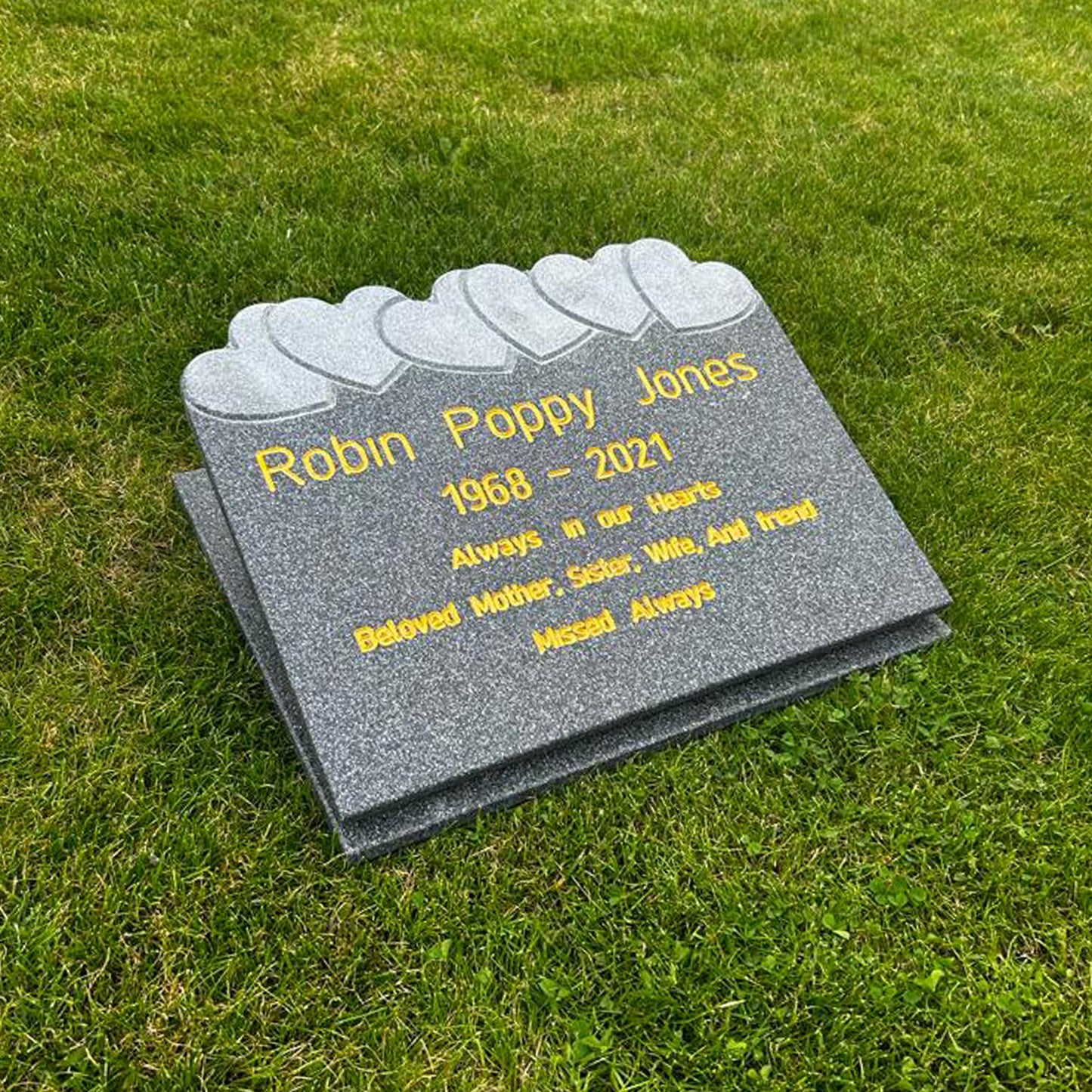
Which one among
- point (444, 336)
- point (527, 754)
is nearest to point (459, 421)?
point (444, 336)

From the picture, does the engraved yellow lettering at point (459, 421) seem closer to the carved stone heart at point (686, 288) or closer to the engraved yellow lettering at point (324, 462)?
the engraved yellow lettering at point (324, 462)

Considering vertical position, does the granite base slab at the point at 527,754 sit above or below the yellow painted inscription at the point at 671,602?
below

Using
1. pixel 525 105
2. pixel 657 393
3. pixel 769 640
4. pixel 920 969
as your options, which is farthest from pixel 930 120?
pixel 920 969

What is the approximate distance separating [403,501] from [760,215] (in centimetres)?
223

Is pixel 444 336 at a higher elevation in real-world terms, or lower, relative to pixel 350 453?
higher

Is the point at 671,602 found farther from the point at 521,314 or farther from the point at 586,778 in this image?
the point at 521,314

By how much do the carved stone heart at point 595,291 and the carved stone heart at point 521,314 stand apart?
0.03 meters

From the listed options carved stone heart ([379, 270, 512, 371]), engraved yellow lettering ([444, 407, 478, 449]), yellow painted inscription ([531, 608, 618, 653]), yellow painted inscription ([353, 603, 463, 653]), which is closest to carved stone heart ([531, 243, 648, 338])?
carved stone heart ([379, 270, 512, 371])

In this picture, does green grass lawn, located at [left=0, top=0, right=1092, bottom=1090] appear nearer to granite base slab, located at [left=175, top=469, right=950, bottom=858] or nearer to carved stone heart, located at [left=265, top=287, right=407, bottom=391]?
granite base slab, located at [left=175, top=469, right=950, bottom=858]

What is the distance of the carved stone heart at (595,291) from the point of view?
273cm

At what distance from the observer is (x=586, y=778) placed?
2264 millimetres

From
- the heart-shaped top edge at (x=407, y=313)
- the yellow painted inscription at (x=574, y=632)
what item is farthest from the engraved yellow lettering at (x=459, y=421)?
the yellow painted inscription at (x=574, y=632)

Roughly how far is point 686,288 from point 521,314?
1.54ft

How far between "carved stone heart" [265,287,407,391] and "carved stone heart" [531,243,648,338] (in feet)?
1.49
